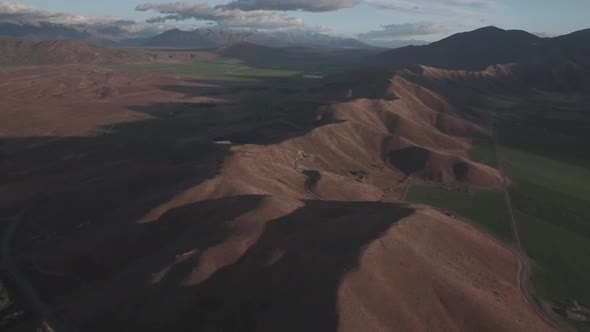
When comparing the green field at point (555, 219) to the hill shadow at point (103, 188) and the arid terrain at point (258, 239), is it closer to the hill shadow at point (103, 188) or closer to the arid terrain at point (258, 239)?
the arid terrain at point (258, 239)

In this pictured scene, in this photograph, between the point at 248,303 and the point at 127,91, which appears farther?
the point at 127,91

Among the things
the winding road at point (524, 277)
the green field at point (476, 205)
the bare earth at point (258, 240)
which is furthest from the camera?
the green field at point (476, 205)

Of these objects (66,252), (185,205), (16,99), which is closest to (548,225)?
(185,205)

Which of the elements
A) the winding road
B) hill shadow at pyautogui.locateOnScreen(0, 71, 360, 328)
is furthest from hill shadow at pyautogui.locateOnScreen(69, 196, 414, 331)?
the winding road

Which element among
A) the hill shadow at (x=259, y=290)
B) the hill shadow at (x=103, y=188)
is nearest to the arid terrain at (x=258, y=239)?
the hill shadow at (x=259, y=290)

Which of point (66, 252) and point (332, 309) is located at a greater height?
point (332, 309)

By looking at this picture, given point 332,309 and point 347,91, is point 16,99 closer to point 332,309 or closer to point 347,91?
point 347,91

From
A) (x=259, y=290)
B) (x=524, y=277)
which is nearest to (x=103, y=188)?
(x=259, y=290)
